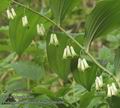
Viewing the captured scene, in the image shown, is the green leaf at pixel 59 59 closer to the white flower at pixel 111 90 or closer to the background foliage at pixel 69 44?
the background foliage at pixel 69 44

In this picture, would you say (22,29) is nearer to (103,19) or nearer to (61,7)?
(61,7)

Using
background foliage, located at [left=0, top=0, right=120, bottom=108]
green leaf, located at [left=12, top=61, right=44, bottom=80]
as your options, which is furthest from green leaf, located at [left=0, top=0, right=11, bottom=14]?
green leaf, located at [left=12, top=61, right=44, bottom=80]

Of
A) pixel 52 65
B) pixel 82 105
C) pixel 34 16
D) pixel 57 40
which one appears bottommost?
pixel 82 105

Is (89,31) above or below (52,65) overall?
above

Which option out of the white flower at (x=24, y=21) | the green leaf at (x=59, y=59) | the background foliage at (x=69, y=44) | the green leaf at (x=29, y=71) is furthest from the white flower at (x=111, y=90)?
the green leaf at (x=29, y=71)

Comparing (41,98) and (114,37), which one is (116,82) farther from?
(114,37)

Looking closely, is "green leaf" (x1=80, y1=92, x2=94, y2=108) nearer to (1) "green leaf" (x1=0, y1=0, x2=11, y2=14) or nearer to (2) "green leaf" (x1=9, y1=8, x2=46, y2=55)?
(2) "green leaf" (x1=9, y1=8, x2=46, y2=55)

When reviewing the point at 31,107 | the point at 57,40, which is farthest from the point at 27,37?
the point at 31,107

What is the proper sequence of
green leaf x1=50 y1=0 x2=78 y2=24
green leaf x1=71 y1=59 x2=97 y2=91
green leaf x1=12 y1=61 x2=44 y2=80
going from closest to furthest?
1. green leaf x1=50 y1=0 x2=78 y2=24
2. green leaf x1=71 y1=59 x2=97 y2=91
3. green leaf x1=12 y1=61 x2=44 y2=80
